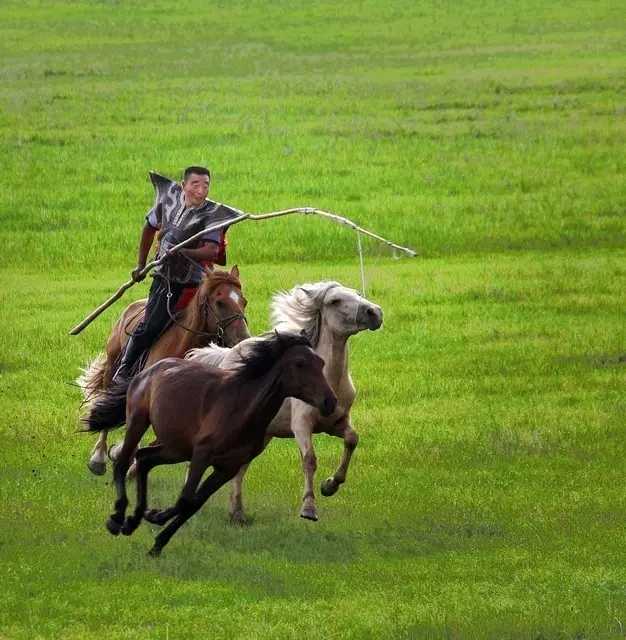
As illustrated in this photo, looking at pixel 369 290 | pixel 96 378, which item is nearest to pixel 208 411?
pixel 96 378

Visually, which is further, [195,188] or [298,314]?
[195,188]

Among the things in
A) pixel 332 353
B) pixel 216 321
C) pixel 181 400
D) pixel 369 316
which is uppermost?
pixel 369 316

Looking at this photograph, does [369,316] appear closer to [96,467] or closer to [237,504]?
[237,504]

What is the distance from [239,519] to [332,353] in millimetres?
1375

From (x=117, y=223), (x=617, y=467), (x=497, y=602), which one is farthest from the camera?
(x=117, y=223)

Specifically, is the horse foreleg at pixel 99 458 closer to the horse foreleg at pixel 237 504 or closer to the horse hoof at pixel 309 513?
the horse foreleg at pixel 237 504

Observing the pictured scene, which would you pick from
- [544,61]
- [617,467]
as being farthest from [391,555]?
[544,61]

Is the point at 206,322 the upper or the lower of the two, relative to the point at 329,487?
upper

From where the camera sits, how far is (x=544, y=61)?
51031mm

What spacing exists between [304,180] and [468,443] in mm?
18463

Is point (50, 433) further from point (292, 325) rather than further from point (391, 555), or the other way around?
point (391, 555)

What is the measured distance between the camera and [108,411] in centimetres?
1309

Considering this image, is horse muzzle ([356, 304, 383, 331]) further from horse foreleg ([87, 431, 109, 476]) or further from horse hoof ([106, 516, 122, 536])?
horse foreleg ([87, 431, 109, 476])

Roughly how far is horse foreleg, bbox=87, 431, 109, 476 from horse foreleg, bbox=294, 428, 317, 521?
247 cm
